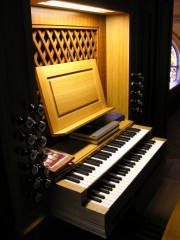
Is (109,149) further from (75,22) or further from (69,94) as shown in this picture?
(75,22)

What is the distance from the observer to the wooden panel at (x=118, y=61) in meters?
2.71

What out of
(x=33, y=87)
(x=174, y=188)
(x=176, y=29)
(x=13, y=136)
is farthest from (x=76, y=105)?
(x=176, y=29)

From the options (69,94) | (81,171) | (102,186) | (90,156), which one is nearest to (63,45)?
(69,94)

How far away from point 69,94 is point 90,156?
56cm

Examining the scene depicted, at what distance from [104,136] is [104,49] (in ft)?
3.63

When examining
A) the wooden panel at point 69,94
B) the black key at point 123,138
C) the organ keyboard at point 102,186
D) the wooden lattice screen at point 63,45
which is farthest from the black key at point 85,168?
the wooden lattice screen at point 63,45

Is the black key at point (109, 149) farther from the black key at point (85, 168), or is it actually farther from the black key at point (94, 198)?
the black key at point (94, 198)

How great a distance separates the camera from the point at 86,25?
7.97 ft

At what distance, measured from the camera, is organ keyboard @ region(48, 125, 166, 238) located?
5.30 feet

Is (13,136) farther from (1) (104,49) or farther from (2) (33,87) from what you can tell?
(1) (104,49)

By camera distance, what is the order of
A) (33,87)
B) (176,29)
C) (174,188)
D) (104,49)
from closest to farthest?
(33,87), (174,188), (104,49), (176,29)

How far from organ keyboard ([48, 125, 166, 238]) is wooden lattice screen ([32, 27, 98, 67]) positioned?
2.84 feet

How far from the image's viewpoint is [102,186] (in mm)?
1851

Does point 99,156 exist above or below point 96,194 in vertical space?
above
